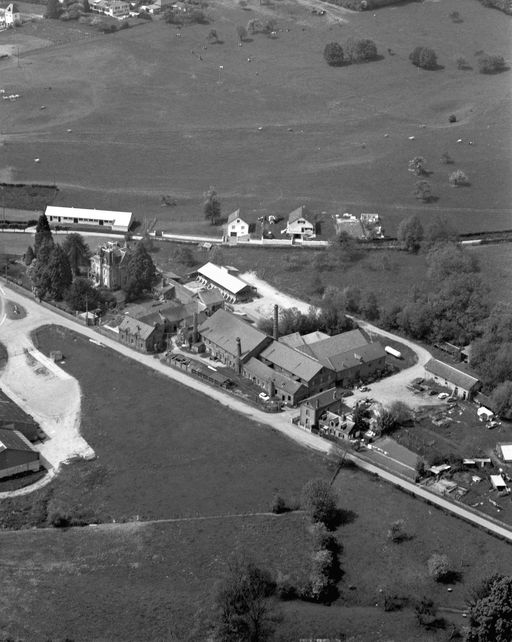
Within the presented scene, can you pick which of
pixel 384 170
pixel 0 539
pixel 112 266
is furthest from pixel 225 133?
pixel 0 539

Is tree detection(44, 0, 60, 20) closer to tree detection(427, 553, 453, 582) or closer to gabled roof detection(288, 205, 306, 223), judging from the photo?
gabled roof detection(288, 205, 306, 223)

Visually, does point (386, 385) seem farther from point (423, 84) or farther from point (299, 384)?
point (423, 84)

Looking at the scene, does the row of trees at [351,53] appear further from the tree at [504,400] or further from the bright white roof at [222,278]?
the tree at [504,400]

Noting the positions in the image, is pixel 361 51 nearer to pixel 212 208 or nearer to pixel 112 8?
pixel 112 8

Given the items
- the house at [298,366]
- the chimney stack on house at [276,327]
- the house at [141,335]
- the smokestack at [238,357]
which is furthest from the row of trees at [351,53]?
the smokestack at [238,357]

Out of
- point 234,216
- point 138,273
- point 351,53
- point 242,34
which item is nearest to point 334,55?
point 351,53

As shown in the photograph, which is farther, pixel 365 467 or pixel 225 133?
Result: pixel 225 133
